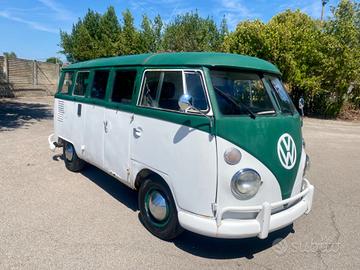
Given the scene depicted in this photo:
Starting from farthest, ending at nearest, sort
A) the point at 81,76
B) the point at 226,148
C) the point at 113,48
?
the point at 113,48, the point at 81,76, the point at 226,148

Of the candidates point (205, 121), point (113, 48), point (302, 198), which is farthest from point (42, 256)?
point (113, 48)

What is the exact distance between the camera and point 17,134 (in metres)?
9.49

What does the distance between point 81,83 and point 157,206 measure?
2.87 metres

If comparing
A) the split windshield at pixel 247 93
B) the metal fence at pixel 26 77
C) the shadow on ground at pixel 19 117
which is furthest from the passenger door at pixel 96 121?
the metal fence at pixel 26 77

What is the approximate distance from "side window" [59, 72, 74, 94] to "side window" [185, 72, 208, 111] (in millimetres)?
3325

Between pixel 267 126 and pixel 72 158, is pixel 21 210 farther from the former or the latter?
pixel 267 126

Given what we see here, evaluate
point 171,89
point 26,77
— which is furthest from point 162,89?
point 26,77

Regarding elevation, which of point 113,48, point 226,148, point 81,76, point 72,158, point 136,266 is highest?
point 113,48

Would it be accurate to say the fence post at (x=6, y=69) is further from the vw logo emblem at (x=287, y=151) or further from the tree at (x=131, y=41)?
the vw logo emblem at (x=287, y=151)

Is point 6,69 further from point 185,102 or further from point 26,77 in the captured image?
point 185,102

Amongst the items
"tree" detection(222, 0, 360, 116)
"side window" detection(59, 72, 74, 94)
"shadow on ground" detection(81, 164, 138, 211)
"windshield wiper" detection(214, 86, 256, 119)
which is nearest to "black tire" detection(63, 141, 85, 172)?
"shadow on ground" detection(81, 164, 138, 211)

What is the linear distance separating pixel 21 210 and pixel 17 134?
18.6ft

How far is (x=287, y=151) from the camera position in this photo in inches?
139

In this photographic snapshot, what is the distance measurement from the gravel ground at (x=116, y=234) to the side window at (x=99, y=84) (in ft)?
5.08
